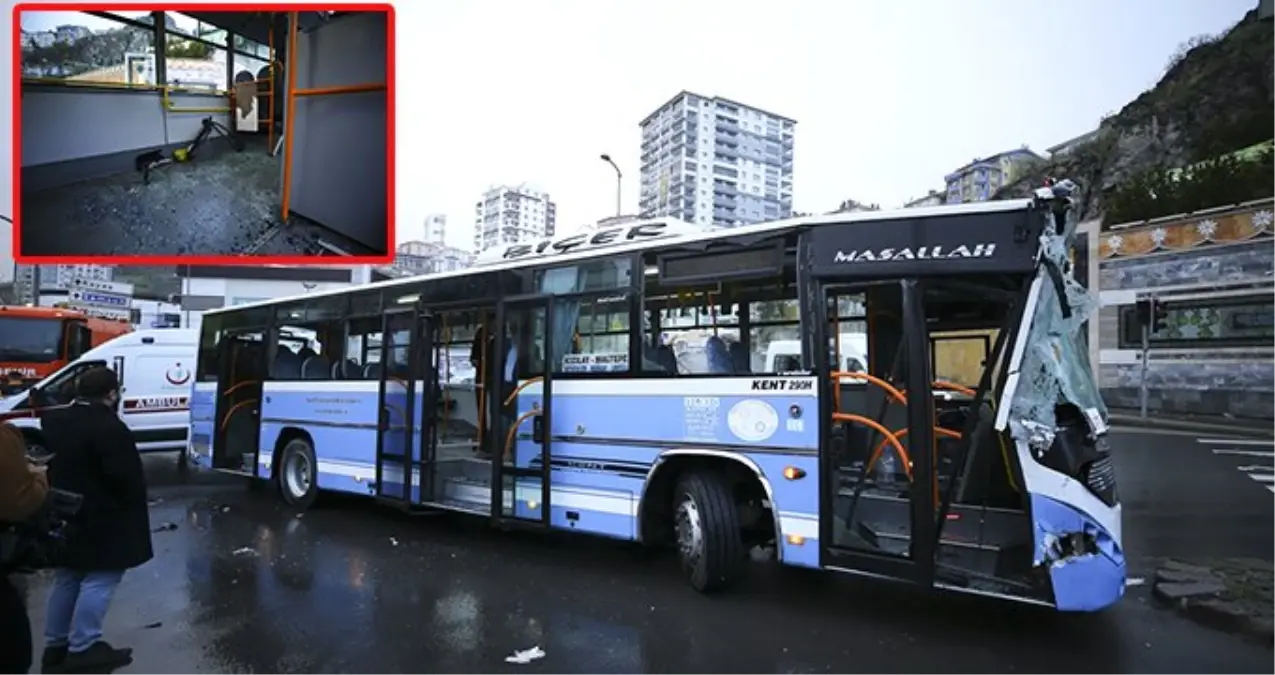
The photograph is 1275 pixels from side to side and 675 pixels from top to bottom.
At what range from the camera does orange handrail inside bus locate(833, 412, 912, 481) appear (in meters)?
5.01

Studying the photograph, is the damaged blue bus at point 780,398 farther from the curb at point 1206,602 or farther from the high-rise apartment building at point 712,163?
the high-rise apartment building at point 712,163

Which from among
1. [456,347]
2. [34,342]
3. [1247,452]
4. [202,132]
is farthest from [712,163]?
[202,132]

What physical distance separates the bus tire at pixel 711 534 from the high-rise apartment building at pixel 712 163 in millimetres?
63244

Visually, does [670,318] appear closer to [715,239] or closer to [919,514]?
[715,239]

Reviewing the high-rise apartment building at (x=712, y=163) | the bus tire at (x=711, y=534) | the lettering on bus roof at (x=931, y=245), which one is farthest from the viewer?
the high-rise apartment building at (x=712, y=163)

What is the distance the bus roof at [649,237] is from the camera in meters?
4.98

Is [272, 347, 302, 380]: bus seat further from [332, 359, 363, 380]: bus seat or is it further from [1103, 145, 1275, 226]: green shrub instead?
[1103, 145, 1275, 226]: green shrub

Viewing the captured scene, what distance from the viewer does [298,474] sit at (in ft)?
31.8

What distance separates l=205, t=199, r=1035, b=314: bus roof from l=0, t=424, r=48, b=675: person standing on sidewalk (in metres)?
4.21

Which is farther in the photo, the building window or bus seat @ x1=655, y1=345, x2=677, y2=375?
the building window

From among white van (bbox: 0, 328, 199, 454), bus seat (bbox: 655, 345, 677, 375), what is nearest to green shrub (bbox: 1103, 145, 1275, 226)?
bus seat (bbox: 655, 345, 677, 375)

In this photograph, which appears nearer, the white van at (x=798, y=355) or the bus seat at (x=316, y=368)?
the white van at (x=798, y=355)

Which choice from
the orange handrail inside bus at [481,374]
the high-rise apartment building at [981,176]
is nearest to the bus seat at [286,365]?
the orange handrail inside bus at [481,374]

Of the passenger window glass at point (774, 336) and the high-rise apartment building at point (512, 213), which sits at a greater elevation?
the high-rise apartment building at point (512, 213)
